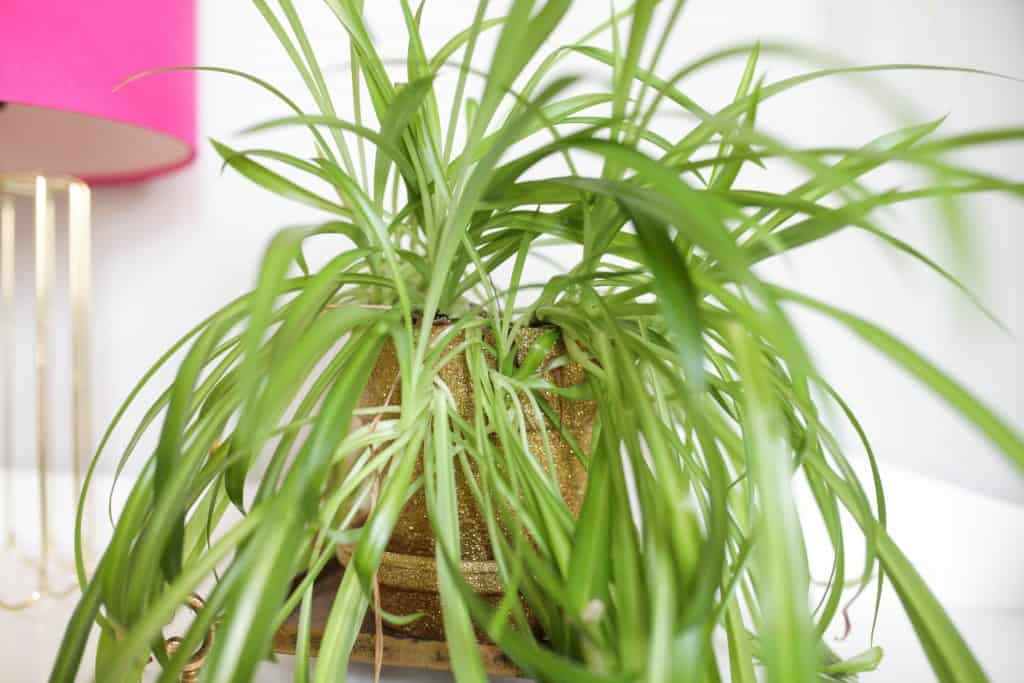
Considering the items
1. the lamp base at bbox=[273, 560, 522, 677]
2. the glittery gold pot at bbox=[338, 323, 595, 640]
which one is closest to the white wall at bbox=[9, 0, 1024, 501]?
the glittery gold pot at bbox=[338, 323, 595, 640]

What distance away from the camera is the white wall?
2.99 feet

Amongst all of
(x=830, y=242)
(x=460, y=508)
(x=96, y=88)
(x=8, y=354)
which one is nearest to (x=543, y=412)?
(x=460, y=508)

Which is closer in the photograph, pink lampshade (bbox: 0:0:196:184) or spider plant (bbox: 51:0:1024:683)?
spider plant (bbox: 51:0:1024:683)

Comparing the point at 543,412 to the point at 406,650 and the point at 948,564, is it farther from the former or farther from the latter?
the point at 948,564

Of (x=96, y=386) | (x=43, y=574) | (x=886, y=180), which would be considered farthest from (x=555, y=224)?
(x=96, y=386)

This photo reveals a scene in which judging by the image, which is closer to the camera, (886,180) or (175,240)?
(886,180)

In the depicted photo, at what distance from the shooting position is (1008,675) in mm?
581

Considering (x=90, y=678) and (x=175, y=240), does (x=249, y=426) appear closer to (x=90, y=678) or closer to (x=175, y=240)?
(x=90, y=678)

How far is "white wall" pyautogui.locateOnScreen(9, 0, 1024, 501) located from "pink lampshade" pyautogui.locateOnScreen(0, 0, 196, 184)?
5.4 inches

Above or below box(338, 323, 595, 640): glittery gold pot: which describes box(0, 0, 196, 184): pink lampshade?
above

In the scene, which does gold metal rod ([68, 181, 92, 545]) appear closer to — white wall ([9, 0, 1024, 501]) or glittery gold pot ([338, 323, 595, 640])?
white wall ([9, 0, 1024, 501])

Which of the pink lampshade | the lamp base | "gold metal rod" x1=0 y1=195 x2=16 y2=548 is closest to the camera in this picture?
the lamp base

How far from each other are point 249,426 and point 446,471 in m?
0.12

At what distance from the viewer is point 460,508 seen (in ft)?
1.44
